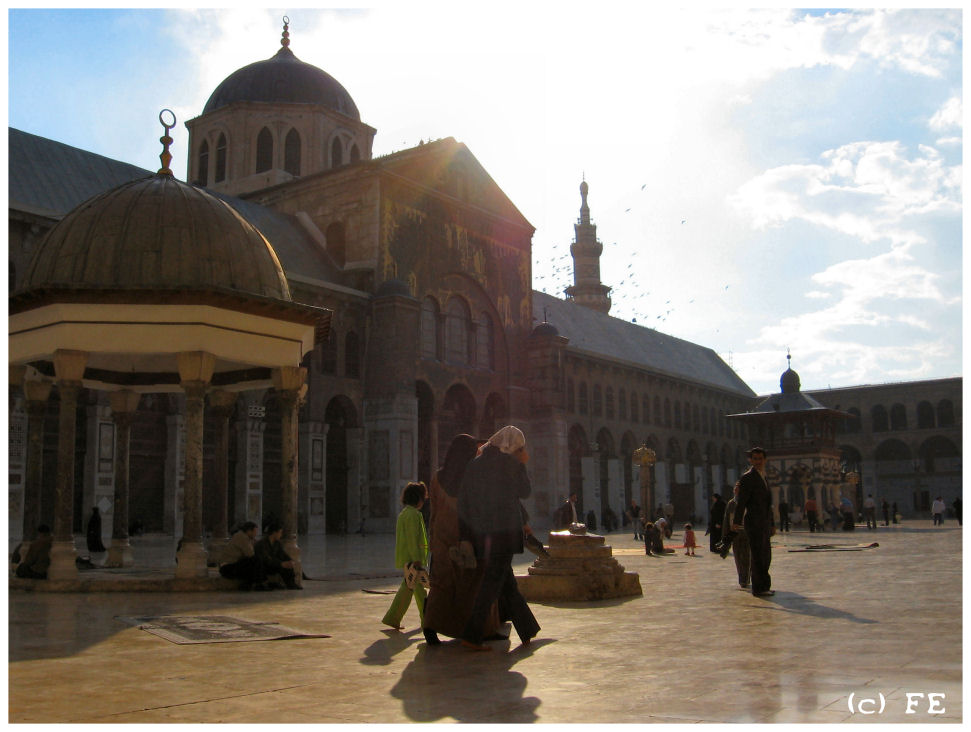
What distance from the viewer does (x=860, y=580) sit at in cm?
1170

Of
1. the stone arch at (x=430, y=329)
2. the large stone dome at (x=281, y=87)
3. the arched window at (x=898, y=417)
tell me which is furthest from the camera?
the arched window at (x=898, y=417)

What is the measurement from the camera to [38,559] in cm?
1226

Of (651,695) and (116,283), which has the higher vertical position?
(116,283)

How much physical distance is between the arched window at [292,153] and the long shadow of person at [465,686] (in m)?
31.6

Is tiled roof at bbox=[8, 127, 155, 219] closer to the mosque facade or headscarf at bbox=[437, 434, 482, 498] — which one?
the mosque facade

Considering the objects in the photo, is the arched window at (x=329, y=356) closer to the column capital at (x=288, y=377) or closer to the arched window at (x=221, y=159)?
the arched window at (x=221, y=159)

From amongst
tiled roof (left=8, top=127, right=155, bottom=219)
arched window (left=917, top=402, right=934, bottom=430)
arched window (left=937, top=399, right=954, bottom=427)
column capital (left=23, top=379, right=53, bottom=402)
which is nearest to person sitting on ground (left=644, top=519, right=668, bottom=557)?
column capital (left=23, top=379, right=53, bottom=402)

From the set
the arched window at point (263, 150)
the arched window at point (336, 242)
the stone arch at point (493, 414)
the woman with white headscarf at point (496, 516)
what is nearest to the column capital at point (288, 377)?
the woman with white headscarf at point (496, 516)

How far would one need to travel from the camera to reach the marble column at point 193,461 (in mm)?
11797

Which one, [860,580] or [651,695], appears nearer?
[651,695]

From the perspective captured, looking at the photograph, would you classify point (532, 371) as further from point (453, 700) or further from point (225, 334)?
point (453, 700)

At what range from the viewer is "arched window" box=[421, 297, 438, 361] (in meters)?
32.6

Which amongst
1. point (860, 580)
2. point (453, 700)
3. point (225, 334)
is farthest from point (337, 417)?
point (453, 700)

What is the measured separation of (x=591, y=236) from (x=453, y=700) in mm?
67531
